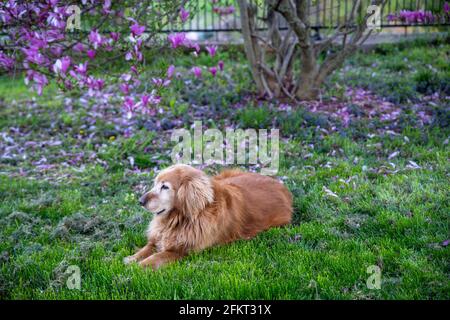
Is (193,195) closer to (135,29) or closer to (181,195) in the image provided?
(181,195)

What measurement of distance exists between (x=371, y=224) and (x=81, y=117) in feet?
19.0

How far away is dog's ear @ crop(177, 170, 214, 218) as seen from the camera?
4.30 meters

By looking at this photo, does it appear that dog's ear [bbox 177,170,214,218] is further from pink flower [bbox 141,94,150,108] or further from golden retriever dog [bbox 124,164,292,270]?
pink flower [bbox 141,94,150,108]

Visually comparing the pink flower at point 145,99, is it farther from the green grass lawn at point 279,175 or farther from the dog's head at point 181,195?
the dog's head at point 181,195

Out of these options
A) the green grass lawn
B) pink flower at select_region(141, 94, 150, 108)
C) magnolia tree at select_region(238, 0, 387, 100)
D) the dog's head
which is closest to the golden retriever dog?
the dog's head

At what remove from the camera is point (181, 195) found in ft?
14.1

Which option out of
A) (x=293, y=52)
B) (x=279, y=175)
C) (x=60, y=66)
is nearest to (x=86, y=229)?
(x=60, y=66)

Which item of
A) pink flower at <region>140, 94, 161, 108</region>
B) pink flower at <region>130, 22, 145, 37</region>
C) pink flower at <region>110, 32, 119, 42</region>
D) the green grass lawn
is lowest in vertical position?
the green grass lawn

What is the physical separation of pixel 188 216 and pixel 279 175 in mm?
2035

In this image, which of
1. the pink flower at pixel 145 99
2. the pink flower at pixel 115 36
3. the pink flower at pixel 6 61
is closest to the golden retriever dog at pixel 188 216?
the pink flower at pixel 145 99

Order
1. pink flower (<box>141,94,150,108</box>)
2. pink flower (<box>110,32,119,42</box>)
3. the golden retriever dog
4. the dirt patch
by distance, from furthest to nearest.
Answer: pink flower (<box>110,32,119,42</box>) < pink flower (<box>141,94,150,108</box>) < the dirt patch < the golden retriever dog

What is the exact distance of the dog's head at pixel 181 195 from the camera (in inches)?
169
